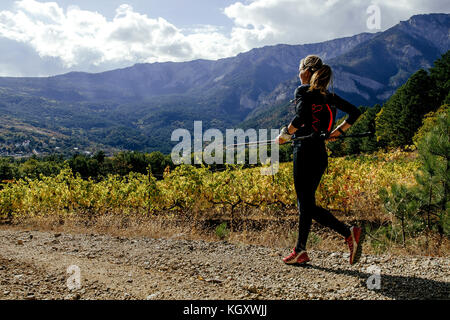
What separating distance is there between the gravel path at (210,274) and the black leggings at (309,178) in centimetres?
59

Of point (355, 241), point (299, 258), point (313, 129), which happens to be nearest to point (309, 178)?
point (313, 129)

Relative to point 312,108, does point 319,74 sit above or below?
above

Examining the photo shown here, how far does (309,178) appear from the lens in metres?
3.20

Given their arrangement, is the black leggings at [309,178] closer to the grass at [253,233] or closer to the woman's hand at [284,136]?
the woman's hand at [284,136]

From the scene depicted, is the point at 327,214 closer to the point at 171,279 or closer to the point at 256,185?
the point at 171,279

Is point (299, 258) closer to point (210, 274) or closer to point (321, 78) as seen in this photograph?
point (210, 274)

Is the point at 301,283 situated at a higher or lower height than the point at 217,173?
lower

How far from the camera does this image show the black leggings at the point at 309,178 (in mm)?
3174

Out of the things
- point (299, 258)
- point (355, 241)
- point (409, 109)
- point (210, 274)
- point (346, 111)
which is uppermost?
point (409, 109)

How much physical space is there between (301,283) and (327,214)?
0.81 m

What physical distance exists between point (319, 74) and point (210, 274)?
250 centimetres

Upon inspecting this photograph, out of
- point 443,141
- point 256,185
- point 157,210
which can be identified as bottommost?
point 157,210

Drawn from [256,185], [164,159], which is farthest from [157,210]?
[164,159]
